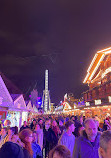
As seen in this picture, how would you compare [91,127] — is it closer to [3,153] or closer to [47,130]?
[3,153]

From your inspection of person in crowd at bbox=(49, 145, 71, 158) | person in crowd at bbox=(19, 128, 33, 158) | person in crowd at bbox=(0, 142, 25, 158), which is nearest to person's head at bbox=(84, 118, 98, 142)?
person in crowd at bbox=(19, 128, 33, 158)

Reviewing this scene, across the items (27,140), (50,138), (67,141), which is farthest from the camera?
(50,138)

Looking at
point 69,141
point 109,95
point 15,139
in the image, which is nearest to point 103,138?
point 69,141

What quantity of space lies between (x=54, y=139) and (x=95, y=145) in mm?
3825

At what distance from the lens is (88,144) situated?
2682 millimetres

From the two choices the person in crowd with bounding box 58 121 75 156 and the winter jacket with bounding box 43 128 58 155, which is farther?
the winter jacket with bounding box 43 128 58 155

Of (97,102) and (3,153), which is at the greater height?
(97,102)

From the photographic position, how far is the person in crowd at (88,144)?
260 centimetres

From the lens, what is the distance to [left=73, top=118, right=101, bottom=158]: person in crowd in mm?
2604

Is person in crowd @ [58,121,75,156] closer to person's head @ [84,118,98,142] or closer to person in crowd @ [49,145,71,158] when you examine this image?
person's head @ [84,118,98,142]

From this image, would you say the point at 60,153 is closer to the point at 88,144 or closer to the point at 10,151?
the point at 10,151

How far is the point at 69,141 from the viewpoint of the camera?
400 centimetres

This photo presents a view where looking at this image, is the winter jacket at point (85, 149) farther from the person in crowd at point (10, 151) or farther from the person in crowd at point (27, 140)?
the person in crowd at point (10, 151)

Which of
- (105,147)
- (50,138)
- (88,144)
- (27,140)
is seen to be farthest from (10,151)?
(50,138)
